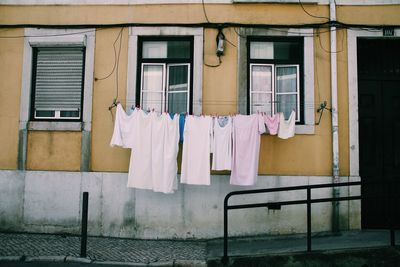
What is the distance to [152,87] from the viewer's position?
8086mm

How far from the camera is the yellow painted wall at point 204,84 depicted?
302 inches

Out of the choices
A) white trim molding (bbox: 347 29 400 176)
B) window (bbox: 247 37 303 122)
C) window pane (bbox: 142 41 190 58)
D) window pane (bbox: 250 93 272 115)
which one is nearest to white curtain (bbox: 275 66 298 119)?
window (bbox: 247 37 303 122)

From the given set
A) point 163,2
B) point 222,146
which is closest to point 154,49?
point 163,2

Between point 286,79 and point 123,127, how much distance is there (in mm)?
3614

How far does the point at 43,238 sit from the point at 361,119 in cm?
710

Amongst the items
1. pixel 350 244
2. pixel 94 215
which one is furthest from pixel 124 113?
pixel 350 244

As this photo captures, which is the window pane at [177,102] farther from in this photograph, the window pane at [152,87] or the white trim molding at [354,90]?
the white trim molding at [354,90]

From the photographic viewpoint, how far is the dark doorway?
7.92 metres

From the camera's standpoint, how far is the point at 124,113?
733cm

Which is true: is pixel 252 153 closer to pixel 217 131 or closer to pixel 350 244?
pixel 217 131

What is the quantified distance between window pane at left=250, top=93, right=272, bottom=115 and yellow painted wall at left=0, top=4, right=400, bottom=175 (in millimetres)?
468

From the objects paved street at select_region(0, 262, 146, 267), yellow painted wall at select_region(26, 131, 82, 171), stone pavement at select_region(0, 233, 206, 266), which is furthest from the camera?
yellow painted wall at select_region(26, 131, 82, 171)

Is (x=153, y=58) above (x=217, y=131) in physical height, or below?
above

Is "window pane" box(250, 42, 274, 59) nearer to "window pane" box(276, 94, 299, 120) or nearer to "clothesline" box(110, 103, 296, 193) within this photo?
"window pane" box(276, 94, 299, 120)
